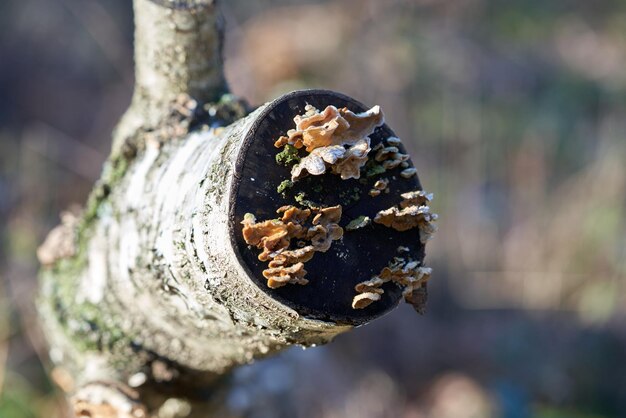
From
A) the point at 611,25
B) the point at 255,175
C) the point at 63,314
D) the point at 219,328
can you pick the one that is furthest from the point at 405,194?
the point at 611,25

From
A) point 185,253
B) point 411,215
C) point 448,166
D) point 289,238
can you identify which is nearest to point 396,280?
point 411,215

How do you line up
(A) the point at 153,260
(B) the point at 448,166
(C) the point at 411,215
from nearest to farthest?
1. (C) the point at 411,215
2. (A) the point at 153,260
3. (B) the point at 448,166

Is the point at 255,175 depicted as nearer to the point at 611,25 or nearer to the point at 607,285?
the point at 607,285

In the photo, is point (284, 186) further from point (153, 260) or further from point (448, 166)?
point (448, 166)

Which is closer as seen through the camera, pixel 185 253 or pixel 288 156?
pixel 288 156

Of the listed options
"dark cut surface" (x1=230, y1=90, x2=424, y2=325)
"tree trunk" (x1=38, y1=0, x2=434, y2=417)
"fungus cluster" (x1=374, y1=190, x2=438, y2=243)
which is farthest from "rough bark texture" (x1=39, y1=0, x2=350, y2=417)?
"fungus cluster" (x1=374, y1=190, x2=438, y2=243)

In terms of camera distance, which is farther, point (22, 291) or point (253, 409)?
point (22, 291)
